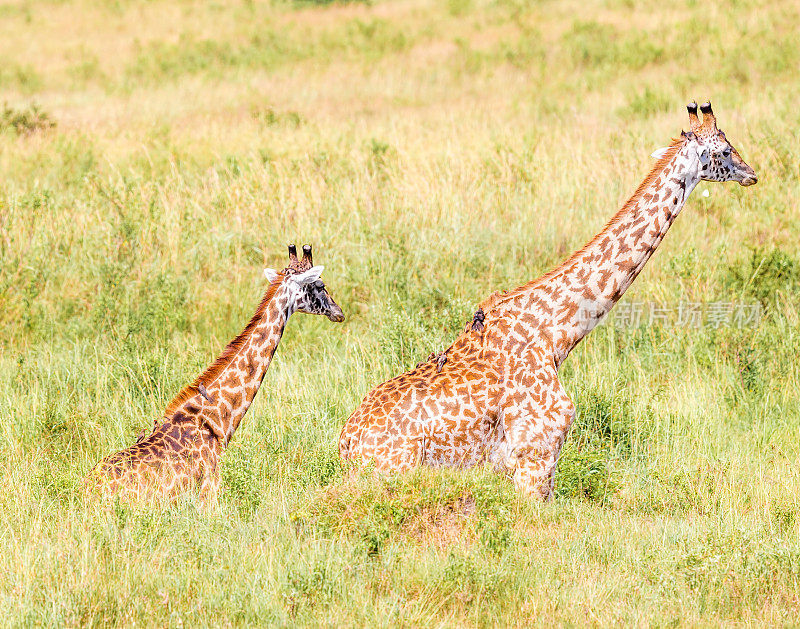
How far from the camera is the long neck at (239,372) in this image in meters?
6.24

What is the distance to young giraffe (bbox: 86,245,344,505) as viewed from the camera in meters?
5.98

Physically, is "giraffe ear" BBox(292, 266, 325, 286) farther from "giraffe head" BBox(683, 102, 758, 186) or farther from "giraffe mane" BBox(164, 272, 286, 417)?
Result: "giraffe head" BBox(683, 102, 758, 186)

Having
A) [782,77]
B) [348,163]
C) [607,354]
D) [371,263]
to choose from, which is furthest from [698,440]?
[782,77]

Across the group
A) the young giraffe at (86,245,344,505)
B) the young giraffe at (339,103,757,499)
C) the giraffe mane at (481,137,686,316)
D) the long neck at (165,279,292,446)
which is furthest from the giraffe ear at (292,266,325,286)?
the giraffe mane at (481,137,686,316)

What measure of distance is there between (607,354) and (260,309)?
159 inches

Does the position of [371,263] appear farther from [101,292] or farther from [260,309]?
[260,309]

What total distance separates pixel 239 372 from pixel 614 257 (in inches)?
100

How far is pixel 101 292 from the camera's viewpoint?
9.85 metres

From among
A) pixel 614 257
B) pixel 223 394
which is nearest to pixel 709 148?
pixel 614 257

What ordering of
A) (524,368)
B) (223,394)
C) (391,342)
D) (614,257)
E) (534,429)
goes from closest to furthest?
(534,429) < (524,368) < (223,394) < (614,257) < (391,342)

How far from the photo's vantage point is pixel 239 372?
629 centimetres

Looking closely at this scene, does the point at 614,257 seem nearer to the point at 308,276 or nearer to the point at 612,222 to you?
the point at 612,222

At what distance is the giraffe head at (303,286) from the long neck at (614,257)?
1.37 m

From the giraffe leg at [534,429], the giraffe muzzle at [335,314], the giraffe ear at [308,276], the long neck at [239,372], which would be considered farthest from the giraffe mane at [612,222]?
the long neck at [239,372]
